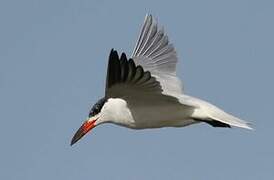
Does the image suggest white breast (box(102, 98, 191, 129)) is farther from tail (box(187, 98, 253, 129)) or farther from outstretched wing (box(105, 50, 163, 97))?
outstretched wing (box(105, 50, 163, 97))

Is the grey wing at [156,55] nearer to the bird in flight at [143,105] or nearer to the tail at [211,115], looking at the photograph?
the bird in flight at [143,105]

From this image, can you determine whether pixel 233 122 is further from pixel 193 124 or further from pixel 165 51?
pixel 165 51

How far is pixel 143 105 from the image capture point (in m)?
10.5

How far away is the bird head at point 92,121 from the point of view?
10.8m

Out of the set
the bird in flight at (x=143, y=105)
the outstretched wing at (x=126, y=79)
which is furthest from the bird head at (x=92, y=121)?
the outstretched wing at (x=126, y=79)

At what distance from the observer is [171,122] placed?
10.8m

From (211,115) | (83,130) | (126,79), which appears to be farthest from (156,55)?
(126,79)

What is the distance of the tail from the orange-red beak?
1.17 metres

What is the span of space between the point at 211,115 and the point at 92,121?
1341 millimetres

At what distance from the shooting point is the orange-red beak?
436 inches

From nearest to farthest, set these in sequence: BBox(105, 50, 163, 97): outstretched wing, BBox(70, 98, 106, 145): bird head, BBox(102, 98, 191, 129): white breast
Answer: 1. BBox(105, 50, 163, 97): outstretched wing
2. BBox(102, 98, 191, 129): white breast
3. BBox(70, 98, 106, 145): bird head

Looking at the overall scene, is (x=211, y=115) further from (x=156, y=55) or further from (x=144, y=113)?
(x=156, y=55)

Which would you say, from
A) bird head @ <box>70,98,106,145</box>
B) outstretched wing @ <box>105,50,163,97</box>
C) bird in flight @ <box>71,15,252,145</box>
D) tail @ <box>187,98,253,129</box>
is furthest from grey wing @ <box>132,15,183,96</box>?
outstretched wing @ <box>105,50,163,97</box>

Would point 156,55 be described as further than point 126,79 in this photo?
Yes
